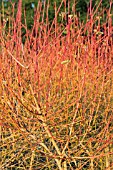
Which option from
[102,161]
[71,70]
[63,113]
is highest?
[71,70]

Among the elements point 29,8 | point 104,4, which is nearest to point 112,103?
point 104,4

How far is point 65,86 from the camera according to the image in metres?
3.82

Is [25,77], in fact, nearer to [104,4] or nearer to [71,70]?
[71,70]

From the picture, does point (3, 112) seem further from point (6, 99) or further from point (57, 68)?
point (57, 68)

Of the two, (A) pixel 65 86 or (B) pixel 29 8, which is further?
(B) pixel 29 8

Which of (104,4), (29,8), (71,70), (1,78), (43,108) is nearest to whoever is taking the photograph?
(43,108)

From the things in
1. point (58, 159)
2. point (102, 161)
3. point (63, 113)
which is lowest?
point (102, 161)

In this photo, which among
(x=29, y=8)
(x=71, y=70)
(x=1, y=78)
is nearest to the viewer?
(x=1, y=78)

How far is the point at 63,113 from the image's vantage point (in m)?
3.59

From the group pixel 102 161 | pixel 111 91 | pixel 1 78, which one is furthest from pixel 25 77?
pixel 102 161

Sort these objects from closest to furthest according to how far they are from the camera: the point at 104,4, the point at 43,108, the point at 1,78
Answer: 1. the point at 43,108
2. the point at 1,78
3. the point at 104,4

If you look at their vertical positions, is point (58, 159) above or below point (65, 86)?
below

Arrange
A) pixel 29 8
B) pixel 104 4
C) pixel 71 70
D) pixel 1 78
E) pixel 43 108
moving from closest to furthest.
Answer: pixel 43 108 → pixel 1 78 → pixel 71 70 → pixel 104 4 → pixel 29 8

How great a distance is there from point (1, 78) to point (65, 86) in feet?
1.98
